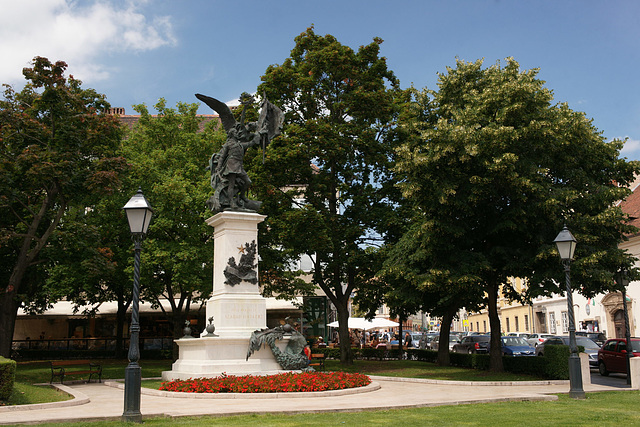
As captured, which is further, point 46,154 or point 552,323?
point 552,323

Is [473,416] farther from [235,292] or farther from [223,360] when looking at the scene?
[235,292]

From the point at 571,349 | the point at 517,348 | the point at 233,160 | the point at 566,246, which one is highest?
the point at 233,160

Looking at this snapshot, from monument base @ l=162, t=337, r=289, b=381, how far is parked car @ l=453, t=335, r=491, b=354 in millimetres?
22321

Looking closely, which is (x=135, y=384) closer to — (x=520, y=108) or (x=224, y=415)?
(x=224, y=415)

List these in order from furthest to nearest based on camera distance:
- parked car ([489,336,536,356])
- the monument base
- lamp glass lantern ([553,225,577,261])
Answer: parked car ([489,336,536,356]) < the monument base < lamp glass lantern ([553,225,577,261])

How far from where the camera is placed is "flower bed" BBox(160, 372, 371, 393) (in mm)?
14820

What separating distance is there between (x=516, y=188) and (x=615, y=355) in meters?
9.47

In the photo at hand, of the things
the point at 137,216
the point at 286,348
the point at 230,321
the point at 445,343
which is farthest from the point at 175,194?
the point at 137,216

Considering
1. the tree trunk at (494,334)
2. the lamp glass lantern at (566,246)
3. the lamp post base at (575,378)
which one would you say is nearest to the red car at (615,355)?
the tree trunk at (494,334)

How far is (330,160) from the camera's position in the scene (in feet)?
90.7

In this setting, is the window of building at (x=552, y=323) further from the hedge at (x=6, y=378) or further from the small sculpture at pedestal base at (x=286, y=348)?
the hedge at (x=6, y=378)

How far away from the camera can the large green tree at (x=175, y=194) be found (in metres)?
27.6

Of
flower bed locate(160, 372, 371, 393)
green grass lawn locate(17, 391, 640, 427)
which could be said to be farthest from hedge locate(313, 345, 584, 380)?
flower bed locate(160, 372, 371, 393)

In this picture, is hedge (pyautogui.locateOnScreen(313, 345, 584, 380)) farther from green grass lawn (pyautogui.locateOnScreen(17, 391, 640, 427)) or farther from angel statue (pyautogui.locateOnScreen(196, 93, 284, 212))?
angel statue (pyautogui.locateOnScreen(196, 93, 284, 212))
